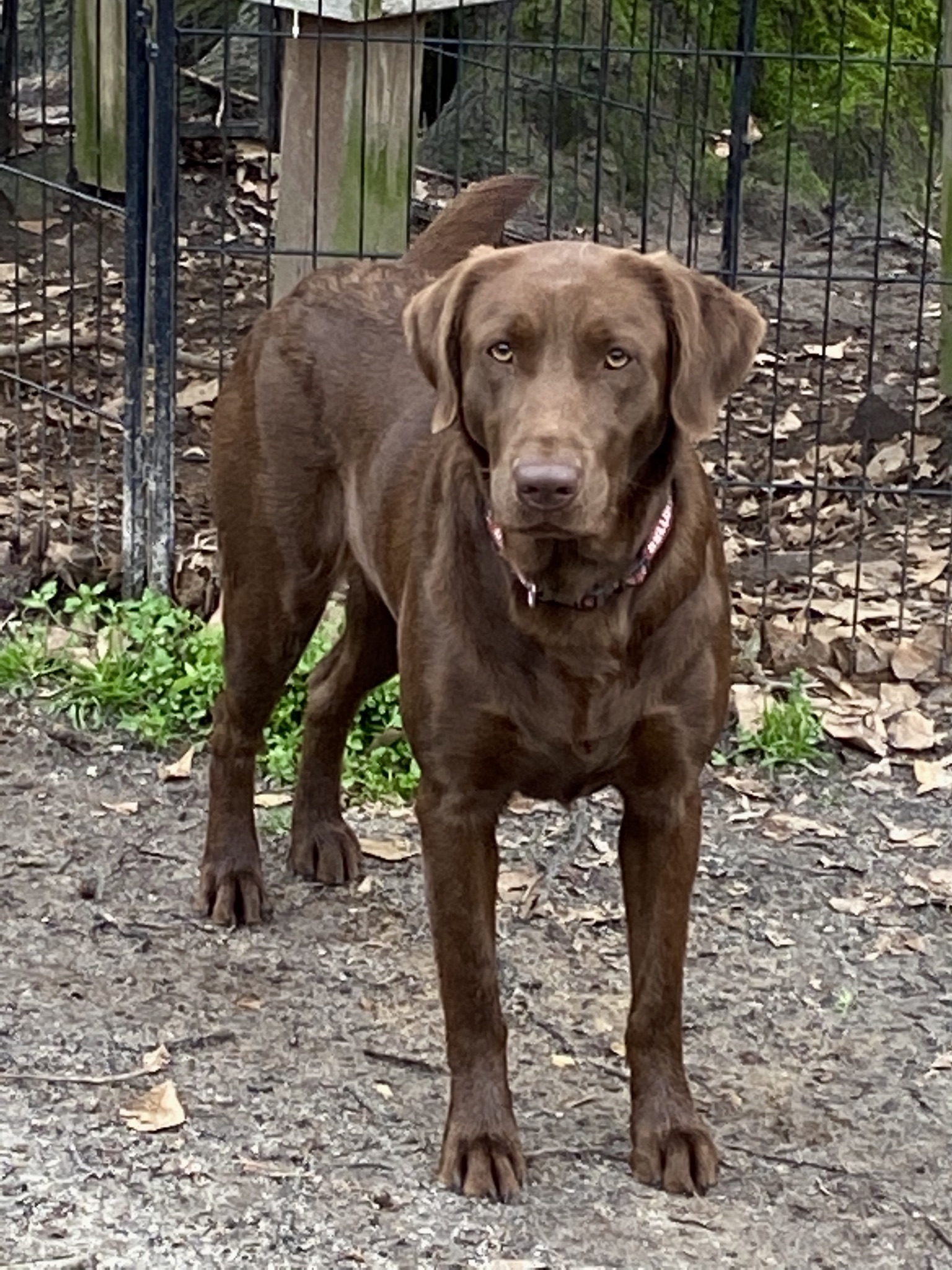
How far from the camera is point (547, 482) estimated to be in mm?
3225

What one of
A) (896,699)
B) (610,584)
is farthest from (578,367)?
(896,699)

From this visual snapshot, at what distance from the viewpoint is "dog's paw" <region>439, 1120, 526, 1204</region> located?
12.1 ft

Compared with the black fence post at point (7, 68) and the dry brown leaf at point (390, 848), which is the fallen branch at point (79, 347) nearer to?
the black fence post at point (7, 68)

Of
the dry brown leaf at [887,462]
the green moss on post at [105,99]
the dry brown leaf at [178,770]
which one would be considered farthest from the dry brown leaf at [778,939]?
the green moss on post at [105,99]

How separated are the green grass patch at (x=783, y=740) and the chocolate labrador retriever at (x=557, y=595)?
1651mm

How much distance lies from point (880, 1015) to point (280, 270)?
123 inches

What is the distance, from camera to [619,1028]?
435cm

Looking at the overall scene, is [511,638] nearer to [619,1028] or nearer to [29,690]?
[619,1028]

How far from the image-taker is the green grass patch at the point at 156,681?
560cm

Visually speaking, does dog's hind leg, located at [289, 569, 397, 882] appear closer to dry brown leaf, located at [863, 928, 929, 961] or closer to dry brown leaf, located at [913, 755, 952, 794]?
dry brown leaf, located at [863, 928, 929, 961]

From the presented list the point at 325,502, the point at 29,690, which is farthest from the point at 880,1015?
A: the point at 29,690

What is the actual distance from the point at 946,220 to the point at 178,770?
11.4 feet

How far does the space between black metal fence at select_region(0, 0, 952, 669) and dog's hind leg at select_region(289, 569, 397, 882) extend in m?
1.32

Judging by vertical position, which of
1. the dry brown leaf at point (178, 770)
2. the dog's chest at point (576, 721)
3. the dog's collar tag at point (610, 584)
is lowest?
the dry brown leaf at point (178, 770)
